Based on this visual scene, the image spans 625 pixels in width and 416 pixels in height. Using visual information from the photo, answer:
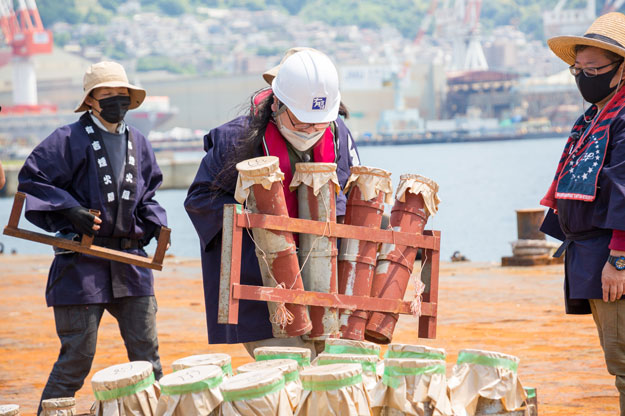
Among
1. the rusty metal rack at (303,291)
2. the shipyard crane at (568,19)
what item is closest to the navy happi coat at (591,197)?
the rusty metal rack at (303,291)

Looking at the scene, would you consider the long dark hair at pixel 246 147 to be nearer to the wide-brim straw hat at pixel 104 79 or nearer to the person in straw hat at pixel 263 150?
A: the person in straw hat at pixel 263 150

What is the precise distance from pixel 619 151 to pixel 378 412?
4.99 feet

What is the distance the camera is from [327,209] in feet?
14.2

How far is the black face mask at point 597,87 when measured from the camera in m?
4.60

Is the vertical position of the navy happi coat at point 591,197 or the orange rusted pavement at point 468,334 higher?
the navy happi coat at point 591,197

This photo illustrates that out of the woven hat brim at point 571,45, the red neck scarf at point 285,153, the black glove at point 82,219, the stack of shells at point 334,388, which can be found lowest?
the stack of shells at point 334,388

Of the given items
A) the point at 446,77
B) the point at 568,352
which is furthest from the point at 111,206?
the point at 446,77

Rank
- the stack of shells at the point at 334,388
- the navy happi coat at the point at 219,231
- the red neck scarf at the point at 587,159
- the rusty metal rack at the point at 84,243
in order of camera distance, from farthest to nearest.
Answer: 1. the rusty metal rack at the point at 84,243
2. the navy happi coat at the point at 219,231
3. the red neck scarf at the point at 587,159
4. the stack of shells at the point at 334,388

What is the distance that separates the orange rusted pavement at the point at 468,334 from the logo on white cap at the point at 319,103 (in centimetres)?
272

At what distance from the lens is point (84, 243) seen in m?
5.28

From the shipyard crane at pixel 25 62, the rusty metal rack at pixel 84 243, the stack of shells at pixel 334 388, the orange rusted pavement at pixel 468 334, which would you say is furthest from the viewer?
the shipyard crane at pixel 25 62

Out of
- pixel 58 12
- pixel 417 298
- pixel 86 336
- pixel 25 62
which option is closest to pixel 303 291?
pixel 417 298

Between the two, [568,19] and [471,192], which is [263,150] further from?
[568,19]

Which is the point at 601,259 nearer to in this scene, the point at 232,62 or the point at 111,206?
the point at 111,206
